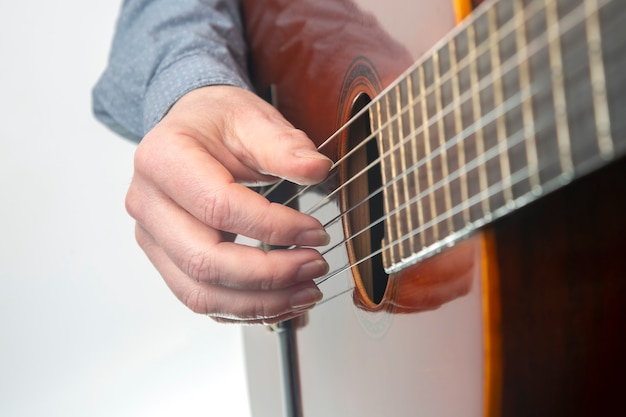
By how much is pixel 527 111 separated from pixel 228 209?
287mm

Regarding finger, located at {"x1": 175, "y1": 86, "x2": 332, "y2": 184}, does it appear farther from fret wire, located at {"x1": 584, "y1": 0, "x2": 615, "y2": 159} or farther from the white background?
the white background

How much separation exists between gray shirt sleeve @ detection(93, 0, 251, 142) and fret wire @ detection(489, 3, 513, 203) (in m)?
0.43

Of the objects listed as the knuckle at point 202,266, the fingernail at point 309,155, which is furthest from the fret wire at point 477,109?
the knuckle at point 202,266

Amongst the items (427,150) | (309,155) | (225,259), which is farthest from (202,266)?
(427,150)

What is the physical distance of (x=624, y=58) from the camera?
299 millimetres

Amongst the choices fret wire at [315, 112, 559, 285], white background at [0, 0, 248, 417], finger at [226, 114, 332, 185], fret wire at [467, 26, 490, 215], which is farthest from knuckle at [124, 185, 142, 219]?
white background at [0, 0, 248, 417]

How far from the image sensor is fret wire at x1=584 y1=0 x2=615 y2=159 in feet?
0.99

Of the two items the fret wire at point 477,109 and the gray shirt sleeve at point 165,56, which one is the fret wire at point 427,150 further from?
the gray shirt sleeve at point 165,56

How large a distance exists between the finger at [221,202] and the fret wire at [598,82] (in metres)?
0.30

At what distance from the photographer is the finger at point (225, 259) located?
0.58 metres

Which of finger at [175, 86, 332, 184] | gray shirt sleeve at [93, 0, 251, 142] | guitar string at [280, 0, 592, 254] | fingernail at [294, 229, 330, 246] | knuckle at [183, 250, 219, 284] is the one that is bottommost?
knuckle at [183, 250, 219, 284]

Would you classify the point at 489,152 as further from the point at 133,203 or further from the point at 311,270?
the point at 133,203

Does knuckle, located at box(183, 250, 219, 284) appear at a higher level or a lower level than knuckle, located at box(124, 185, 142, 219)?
lower

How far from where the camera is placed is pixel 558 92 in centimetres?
33
